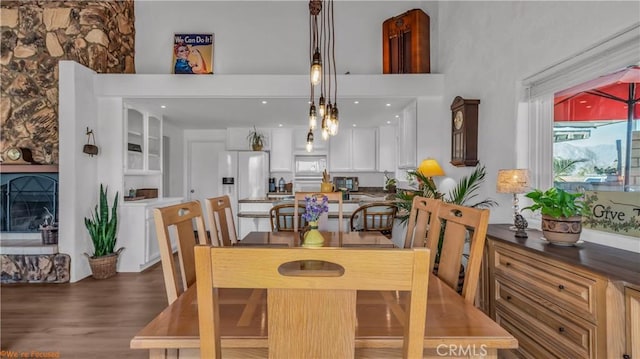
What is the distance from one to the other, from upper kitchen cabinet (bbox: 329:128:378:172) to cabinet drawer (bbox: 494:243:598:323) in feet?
14.5

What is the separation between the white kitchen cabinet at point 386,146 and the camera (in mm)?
6297

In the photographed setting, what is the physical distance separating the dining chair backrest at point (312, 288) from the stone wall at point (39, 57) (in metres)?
4.48

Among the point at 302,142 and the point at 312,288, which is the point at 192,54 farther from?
the point at 312,288

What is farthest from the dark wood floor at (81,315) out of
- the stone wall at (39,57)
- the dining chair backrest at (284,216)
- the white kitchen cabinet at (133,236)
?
the stone wall at (39,57)

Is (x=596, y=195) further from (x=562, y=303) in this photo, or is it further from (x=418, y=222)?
(x=418, y=222)

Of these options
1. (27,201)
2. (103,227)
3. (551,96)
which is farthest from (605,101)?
(27,201)

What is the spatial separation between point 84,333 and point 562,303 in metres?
3.25

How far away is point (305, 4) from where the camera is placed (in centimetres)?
495

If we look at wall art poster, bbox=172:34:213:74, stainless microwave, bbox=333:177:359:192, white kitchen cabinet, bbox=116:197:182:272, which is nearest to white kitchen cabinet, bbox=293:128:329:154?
stainless microwave, bbox=333:177:359:192

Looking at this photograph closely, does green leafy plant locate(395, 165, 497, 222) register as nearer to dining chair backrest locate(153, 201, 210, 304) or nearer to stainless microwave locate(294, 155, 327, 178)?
dining chair backrest locate(153, 201, 210, 304)

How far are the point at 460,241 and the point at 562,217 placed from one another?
2.94 ft

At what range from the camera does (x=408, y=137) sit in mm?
4449

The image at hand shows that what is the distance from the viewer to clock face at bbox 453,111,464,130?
330 cm

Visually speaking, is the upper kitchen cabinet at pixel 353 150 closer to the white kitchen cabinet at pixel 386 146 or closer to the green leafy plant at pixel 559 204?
the white kitchen cabinet at pixel 386 146
